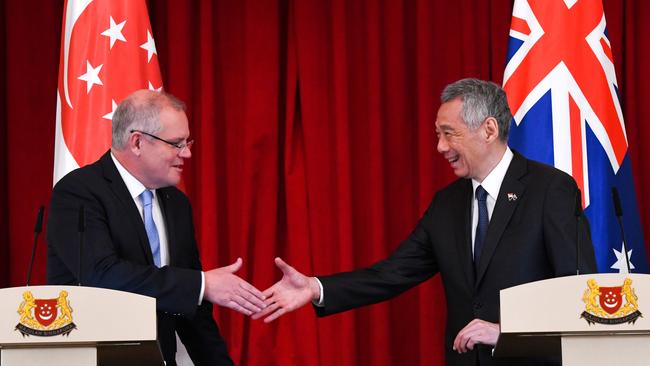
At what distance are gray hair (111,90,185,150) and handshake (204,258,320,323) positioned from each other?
1.91ft

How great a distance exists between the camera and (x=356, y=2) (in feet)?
17.7

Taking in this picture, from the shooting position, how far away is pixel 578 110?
432cm

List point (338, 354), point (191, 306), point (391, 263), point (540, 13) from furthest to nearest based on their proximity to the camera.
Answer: point (338, 354)
point (540, 13)
point (391, 263)
point (191, 306)

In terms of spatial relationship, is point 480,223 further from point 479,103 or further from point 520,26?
point 520,26

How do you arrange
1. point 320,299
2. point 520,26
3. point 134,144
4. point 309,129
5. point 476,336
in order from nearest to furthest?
point 476,336 < point 134,144 < point 320,299 < point 520,26 < point 309,129

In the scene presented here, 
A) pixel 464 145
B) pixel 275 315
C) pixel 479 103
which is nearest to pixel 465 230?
pixel 464 145

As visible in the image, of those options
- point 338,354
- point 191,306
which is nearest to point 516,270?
point 191,306

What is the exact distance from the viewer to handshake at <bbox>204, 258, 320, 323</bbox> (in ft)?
11.0

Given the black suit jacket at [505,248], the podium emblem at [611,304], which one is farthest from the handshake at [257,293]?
the podium emblem at [611,304]

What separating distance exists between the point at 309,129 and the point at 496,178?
1.78 metres

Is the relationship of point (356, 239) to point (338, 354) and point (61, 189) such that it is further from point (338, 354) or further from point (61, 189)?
point (61, 189)

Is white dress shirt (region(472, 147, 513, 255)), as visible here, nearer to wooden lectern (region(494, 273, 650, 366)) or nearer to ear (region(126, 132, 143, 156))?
wooden lectern (region(494, 273, 650, 366))

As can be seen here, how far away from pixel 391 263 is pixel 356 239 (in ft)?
4.69

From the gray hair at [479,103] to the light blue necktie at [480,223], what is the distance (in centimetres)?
22
